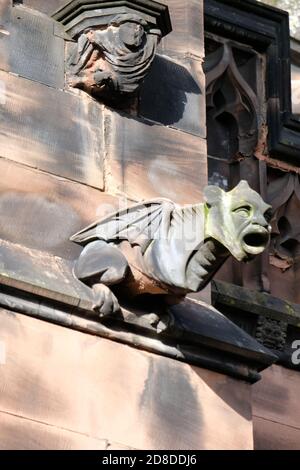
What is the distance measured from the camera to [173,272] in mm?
7719

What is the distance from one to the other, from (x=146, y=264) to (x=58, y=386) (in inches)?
23.9

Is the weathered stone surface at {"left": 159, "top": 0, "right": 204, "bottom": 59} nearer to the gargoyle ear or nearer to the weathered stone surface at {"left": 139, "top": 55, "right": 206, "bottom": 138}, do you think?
the weathered stone surface at {"left": 139, "top": 55, "right": 206, "bottom": 138}

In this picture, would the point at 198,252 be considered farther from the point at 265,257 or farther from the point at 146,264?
the point at 265,257

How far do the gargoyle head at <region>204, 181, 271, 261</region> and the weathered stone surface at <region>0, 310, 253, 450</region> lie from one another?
0.57 meters

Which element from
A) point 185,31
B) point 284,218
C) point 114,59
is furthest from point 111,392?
point 284,218

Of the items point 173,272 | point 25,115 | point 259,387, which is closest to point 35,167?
point 25,115

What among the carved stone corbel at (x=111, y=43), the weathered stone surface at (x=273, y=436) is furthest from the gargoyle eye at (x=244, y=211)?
the weathered stone surface at (x=273, y=436)

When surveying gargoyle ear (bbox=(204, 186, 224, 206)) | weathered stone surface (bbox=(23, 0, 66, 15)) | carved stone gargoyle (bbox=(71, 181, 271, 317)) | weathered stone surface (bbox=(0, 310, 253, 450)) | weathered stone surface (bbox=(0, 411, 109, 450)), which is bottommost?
weathered stone surface (bbox=(0, 411, 109, 450))

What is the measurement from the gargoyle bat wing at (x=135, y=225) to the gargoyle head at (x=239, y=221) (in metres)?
0.26

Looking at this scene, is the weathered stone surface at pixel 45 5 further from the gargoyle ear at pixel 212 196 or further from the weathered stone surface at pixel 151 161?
the gargoyle ear at pixel 212 196

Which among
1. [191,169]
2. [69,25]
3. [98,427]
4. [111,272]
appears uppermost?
[69,25]

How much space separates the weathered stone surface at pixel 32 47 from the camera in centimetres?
824

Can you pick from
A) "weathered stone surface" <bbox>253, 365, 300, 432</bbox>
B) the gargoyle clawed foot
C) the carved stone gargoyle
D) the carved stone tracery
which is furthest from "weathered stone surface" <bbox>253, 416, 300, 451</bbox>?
the gargoyle clawed foot

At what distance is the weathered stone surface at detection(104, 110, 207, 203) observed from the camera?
27.1 feet
